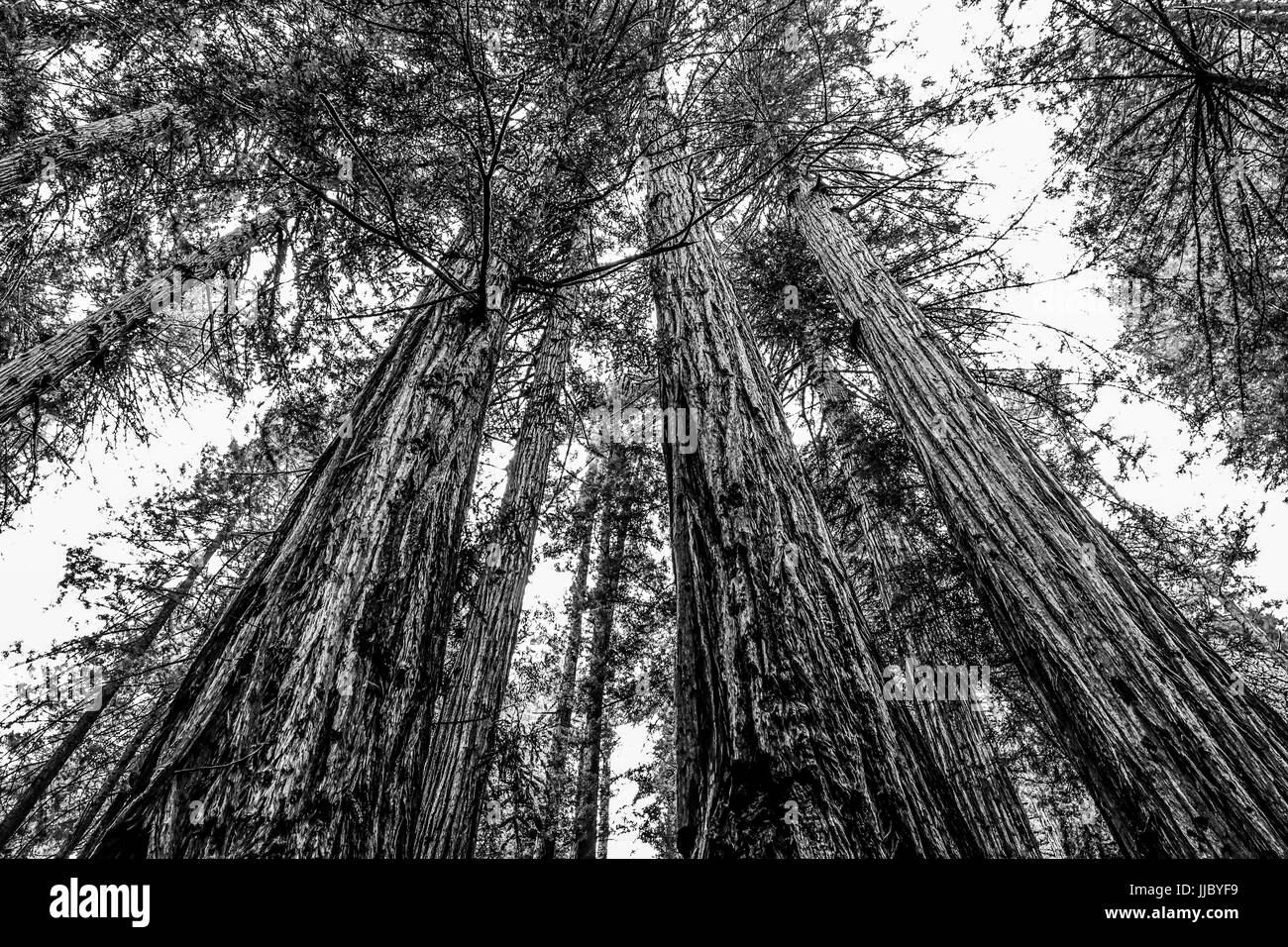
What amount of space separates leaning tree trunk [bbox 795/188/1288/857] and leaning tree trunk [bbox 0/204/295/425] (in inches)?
248

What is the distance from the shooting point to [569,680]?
28.6 feet

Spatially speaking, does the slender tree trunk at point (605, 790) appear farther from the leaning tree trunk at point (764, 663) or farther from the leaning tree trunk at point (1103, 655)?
the leaning tree trunk at point (764, 663)

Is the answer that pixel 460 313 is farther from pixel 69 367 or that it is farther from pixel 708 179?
pixel 69 367

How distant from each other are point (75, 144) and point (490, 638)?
24.7ft

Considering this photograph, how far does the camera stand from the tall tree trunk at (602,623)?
752cm

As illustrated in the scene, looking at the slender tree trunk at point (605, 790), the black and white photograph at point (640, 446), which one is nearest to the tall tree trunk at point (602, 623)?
the black and white photograph at point (640, 446)

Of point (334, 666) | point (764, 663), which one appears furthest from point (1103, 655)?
point (334, 666)

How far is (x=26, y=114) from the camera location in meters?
5.64

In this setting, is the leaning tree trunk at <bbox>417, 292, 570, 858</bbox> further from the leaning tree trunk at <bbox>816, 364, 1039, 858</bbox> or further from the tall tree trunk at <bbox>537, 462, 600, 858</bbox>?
the leaning tree trunk at <bbox>816, 364, 1039, 858</bbox>

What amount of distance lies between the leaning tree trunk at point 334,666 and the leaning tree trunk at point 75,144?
5657 millimetres

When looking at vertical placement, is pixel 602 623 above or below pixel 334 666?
above

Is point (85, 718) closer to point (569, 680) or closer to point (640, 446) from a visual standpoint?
point (569, 680)
